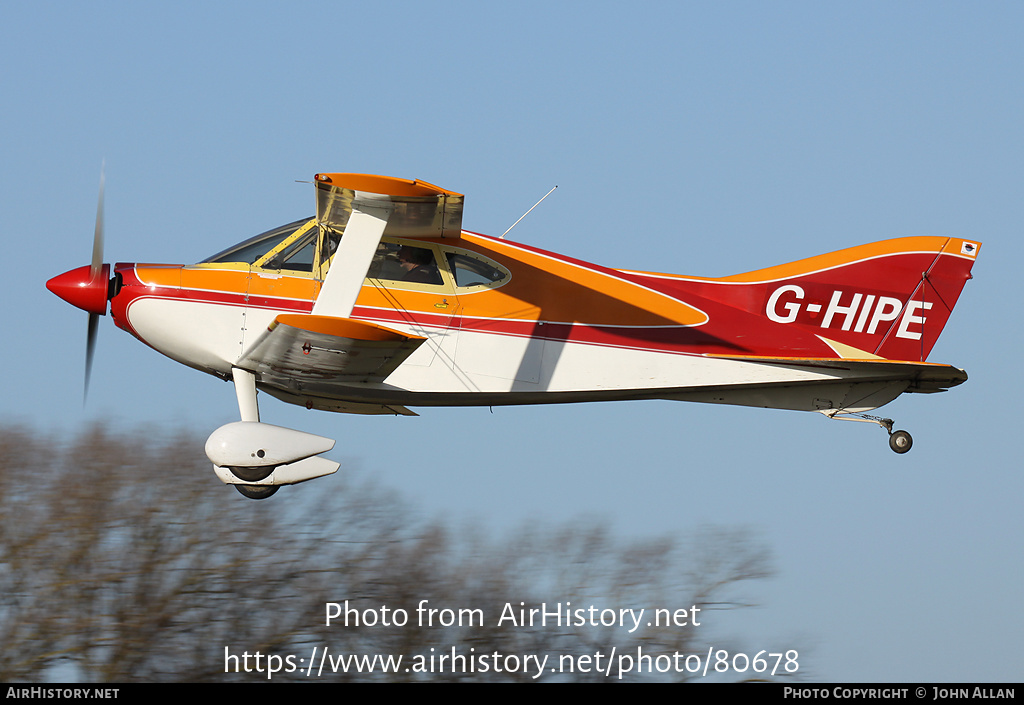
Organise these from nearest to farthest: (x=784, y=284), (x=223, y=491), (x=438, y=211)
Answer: (x=438, y=211) < (x=784, y=284) < (x=223, y=491)

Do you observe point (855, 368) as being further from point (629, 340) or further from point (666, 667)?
point (666, 667)

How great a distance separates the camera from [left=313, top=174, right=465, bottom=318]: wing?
31.3 feet

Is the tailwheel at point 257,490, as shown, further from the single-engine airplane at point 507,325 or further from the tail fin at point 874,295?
the tail fin at point 874,295

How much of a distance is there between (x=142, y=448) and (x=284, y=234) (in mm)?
8591

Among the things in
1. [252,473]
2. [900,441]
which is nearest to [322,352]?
[252,473]

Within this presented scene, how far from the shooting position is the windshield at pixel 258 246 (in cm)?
1109

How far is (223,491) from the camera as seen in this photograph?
17.1 meters

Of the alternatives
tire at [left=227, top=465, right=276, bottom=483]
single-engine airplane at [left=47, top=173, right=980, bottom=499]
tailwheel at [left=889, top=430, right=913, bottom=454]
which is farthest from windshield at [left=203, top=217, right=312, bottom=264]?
tailwheel at [left=889, top=430, right=913, bottom=454]

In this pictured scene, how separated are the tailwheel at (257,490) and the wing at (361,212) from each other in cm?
209

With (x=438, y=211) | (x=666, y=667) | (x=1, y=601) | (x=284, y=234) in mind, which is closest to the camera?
(x=438, y=211)

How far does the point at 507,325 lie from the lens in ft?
36.5

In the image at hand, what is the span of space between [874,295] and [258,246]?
625 centimetres
